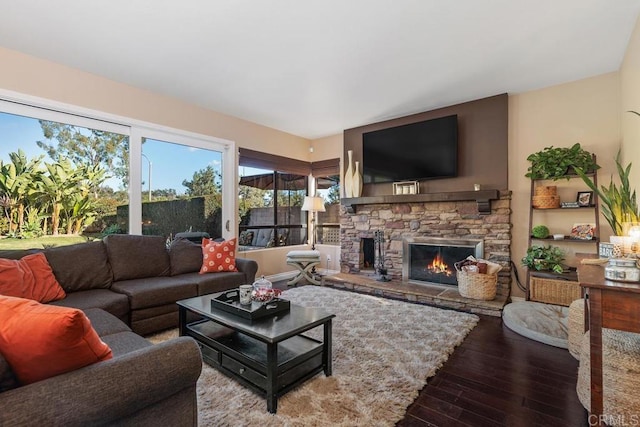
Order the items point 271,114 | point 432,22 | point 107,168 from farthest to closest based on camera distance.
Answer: point 271,114, point 107,168, point 432,22

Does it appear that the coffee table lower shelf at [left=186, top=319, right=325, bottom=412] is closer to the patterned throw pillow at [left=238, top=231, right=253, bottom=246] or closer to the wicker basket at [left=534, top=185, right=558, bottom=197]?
the patterned throw pillow at [left=238, top=231, right=253, bottom=246]

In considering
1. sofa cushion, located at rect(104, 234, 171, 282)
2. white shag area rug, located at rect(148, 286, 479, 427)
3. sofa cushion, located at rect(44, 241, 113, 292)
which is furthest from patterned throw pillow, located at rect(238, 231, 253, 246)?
white shag area rug, located at rect(148, 286, 479, 427)

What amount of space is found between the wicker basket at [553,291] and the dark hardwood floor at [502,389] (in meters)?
0.98

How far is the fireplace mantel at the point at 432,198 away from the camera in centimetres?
383

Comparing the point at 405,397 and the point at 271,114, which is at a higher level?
the point at 271,114

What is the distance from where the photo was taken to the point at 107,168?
3.59 m

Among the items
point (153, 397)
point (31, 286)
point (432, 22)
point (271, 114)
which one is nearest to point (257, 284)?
point (153, 397)

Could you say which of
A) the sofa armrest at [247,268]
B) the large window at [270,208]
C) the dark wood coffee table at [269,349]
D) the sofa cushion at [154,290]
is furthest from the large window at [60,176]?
the dark wood coffee table at [269,349]

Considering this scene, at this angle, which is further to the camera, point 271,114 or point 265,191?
point 265,191

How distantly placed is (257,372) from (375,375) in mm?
798

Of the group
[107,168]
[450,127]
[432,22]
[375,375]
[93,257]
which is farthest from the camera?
[450,127]

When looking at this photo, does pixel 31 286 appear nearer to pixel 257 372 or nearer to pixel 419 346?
pixel 257 372

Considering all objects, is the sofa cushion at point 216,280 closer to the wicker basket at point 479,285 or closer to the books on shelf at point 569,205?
the wicker basket at point 479,285

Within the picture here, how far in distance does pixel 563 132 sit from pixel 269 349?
4.00 meters
